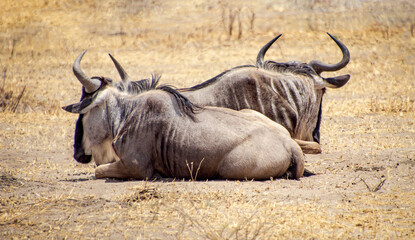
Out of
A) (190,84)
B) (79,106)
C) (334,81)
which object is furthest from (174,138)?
→ (190,84)

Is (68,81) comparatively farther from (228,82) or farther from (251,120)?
(251,120)

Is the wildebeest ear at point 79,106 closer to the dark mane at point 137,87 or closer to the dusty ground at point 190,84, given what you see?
the dark mane at point 137,87

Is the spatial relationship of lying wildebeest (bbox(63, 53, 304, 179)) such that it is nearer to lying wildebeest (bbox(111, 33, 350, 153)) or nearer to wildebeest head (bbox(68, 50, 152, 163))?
wildebeest head (bbox(68, 50, 152, 163))

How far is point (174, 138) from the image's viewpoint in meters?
5.09

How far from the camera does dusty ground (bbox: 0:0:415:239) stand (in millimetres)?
3736

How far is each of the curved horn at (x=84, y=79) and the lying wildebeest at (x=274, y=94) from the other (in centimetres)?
110

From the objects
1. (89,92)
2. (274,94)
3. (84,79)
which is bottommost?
(274,94)

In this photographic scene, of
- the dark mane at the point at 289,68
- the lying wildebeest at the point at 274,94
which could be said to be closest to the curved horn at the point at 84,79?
the lying wildebeest at the point at 274,94

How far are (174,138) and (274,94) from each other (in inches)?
64.2

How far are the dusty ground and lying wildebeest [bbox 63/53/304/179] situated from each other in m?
0.20

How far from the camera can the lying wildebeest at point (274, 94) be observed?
19.9ft

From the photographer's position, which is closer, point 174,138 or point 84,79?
point 174,138

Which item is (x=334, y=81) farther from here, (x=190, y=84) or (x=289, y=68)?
(x=190, y=84)

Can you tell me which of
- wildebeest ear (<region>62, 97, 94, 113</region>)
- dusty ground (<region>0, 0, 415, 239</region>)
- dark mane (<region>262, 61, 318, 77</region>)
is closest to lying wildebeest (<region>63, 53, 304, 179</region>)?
wildebeest ear (<region>62, 97, 94, 113</region>)
